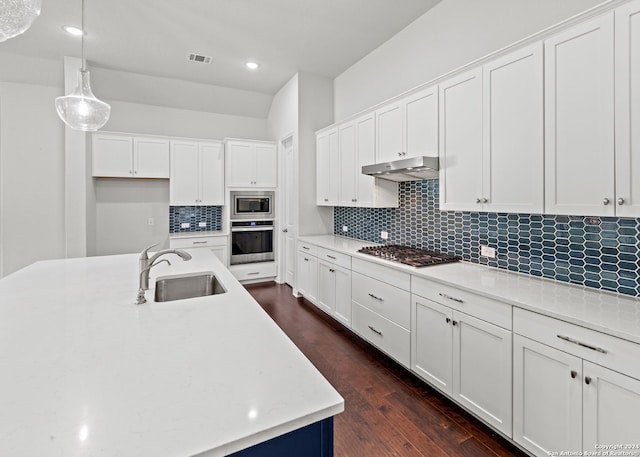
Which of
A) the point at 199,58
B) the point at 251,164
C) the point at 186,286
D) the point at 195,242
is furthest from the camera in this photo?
the point at 251,164

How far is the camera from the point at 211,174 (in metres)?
5.11

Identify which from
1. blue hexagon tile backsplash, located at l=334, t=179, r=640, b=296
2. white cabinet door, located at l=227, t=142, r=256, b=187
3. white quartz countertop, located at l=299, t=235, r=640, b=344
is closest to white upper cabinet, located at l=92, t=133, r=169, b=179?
white cabinet door, located at l=227, t=142, r=256, b=187

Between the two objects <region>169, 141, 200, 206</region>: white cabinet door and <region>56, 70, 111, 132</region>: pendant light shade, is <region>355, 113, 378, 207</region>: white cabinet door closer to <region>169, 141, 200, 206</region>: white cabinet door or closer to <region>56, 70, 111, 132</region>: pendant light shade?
<region>56, 70, 111, 132</region>: pendant light shade

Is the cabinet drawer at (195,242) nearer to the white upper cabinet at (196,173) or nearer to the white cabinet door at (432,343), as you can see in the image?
the white upper cabinet at (196,173)

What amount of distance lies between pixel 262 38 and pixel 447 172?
270cm

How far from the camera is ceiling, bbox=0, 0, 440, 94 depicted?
2998 mm

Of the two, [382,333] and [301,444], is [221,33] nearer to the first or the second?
[382,333]

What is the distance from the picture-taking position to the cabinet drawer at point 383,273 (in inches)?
96.0

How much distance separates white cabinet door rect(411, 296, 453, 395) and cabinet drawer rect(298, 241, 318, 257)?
1834mm

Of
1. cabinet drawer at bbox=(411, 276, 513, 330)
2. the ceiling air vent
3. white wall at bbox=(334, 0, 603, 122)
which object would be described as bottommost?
cabinet drawer at bbox=(411, 276, 513, 330)

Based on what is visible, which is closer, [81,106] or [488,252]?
[488,252]

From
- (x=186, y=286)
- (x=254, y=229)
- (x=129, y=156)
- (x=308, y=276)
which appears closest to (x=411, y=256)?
(x=308, y=276)

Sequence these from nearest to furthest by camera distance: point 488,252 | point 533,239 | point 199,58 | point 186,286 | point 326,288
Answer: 1. point 533,239
2. point 186,286
3. point 488,252
4. point 326,288
5. point 199,58

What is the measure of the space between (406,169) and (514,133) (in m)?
0.88
